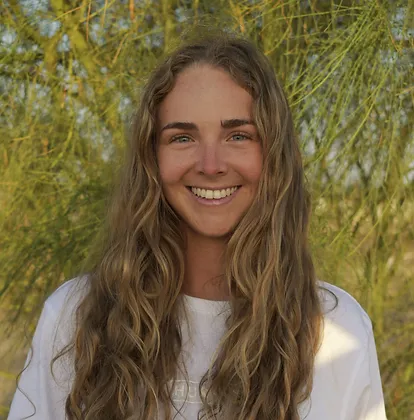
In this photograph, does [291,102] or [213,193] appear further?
[291,102]

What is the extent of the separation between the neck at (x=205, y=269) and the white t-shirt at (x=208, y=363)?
0.11 feet

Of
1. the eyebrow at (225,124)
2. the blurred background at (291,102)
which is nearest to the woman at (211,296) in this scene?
the eyebrow at (225,124)

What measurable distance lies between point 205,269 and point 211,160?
0.20 meters

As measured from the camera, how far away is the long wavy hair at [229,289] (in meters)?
1.38

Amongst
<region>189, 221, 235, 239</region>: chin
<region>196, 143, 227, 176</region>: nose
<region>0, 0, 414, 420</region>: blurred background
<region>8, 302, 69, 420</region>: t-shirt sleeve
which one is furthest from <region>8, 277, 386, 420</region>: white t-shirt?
<region>0, 0, 414, 420</region>: blurred background

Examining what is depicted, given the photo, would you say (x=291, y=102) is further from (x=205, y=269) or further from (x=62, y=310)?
(x=62, y=310)

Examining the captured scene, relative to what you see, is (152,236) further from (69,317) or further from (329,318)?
(329,318)

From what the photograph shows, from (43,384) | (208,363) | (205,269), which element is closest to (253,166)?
(205,269)

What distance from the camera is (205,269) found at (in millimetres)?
1483

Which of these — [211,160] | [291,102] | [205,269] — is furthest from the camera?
[291,102]

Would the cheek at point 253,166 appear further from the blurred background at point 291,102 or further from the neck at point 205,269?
the blurred background at point 291,102

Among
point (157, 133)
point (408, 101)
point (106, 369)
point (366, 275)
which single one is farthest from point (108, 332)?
point (408, 101)

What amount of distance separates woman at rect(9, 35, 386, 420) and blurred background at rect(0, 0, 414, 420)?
14.4 inches

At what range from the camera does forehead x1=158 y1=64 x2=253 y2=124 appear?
4.60 ft
